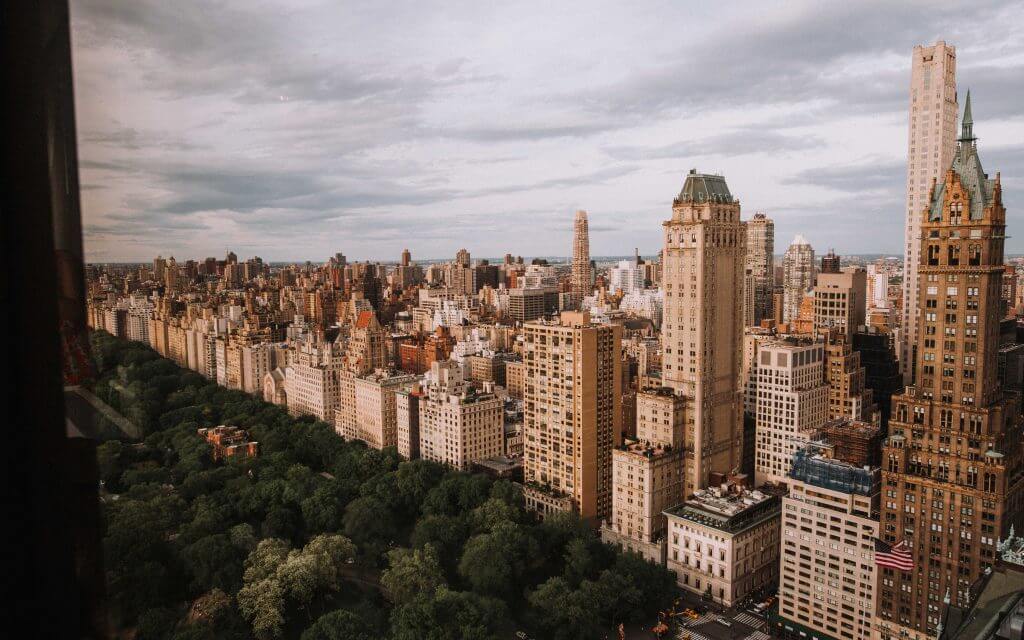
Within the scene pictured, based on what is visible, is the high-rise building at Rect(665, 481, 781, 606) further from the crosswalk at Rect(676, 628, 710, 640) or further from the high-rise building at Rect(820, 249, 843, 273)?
the high-rise building at Rect(820, 249, 843, 273)

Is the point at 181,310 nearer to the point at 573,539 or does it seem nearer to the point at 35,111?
the point at 573,539

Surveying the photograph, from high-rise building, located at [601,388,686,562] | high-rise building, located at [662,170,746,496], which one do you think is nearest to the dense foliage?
high-rise building, located at [601,388,686,562]

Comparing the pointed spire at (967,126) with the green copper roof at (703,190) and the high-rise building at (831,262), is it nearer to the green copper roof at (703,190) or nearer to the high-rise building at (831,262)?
the green copper roof at (703,190)

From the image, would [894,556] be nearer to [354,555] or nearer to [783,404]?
[783,404]

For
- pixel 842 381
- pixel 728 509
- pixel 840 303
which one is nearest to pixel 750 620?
pixel 728 509

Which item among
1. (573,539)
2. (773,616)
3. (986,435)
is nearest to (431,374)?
(573,539)
